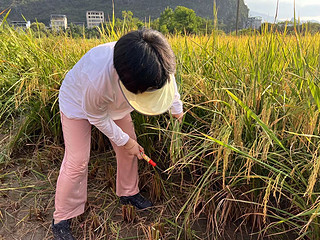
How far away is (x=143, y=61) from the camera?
100 centimetres

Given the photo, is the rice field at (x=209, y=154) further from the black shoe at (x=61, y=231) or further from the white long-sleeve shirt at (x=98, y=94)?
the white long-sleeve shirt at (x=98, y=94)

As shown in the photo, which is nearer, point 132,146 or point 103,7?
point 132,146

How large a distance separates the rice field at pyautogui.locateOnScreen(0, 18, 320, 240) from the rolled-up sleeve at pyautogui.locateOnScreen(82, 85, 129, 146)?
0.24 m

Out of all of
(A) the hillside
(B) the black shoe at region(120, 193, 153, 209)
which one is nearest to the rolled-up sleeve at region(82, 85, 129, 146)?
(B) the black shoe at region(120, 193, 153, 209)

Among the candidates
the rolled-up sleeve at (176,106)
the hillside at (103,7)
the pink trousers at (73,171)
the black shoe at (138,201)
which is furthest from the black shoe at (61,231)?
the hillside at (103,7)

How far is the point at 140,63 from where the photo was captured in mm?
997

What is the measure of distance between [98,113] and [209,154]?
60 centimetres

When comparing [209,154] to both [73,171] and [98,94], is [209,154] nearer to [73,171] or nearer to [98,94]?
[98,94]

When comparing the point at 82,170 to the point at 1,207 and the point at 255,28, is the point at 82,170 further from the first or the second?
the point at 255,28

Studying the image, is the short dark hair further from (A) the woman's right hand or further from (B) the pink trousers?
(B) the pink trousers

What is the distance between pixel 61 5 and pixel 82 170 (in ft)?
206

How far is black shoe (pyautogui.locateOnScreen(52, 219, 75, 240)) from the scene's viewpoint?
59.9 inches

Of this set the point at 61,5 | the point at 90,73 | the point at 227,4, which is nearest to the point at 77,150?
the point at 90,73

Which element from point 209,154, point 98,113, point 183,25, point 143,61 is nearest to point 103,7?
point 183,25
